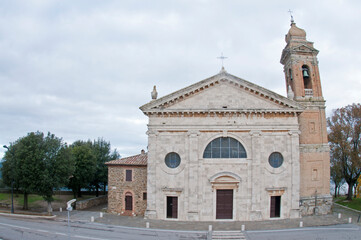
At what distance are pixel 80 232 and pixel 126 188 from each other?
6457mm

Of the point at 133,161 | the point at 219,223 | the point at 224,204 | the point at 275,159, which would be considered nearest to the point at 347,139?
the point at 275,159

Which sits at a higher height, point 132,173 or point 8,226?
point 132,173

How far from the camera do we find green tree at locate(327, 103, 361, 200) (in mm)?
30125

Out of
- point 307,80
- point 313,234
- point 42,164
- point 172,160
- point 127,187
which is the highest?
point 307,80

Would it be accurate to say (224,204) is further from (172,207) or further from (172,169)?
(172,169)

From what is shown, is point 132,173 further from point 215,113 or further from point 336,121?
point 336,121

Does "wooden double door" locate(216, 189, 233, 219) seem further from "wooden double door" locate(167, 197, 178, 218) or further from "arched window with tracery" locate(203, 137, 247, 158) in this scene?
"wooden double door" locate(167, 197, 178, 218)

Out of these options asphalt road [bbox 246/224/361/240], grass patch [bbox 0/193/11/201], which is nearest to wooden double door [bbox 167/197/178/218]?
asphalt road [bbox 246/224/361/240]

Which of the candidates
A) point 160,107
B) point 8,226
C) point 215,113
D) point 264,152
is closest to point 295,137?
point 264,152

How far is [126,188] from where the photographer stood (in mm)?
25422

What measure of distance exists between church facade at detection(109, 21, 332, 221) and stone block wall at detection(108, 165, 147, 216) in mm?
2212

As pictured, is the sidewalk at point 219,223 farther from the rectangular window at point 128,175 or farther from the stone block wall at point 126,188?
the rectangular window at point 128,175

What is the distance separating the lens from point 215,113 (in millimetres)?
23312

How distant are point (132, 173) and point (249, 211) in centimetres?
1109
